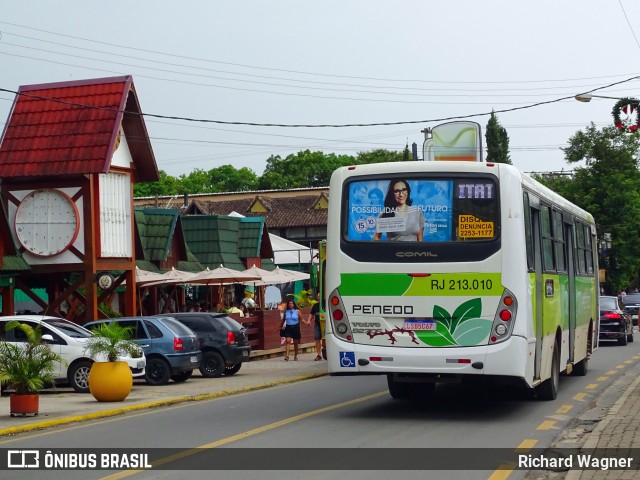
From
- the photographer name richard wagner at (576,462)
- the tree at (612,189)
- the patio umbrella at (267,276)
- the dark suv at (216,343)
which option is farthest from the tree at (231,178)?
the photographer name richard wagner at (576,462)

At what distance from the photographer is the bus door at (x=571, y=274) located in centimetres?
2088

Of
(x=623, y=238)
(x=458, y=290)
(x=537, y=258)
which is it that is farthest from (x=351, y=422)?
(x=623, y=238)

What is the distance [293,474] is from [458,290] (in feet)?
17.0

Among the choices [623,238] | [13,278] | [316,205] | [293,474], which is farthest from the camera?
[316,205]

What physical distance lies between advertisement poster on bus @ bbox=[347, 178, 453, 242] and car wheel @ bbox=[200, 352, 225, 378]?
1283 cm

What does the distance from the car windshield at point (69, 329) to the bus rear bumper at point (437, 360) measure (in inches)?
407

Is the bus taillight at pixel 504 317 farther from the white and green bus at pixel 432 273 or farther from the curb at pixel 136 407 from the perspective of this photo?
the curb at pixel 136 407

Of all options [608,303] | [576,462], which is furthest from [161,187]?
[576,462]

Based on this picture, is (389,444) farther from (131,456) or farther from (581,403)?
(581,403)

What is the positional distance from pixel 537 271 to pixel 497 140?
8890 centimetres

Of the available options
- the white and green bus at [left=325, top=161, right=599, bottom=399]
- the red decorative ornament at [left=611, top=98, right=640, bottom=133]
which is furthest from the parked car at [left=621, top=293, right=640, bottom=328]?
the white and green bus at [left=325, top=161, right=599, bottom=399]

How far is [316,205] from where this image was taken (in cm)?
8462

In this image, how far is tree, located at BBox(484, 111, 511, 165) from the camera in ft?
335

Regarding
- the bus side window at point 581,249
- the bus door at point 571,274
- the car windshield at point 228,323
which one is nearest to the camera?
the bus door at point 571,274
